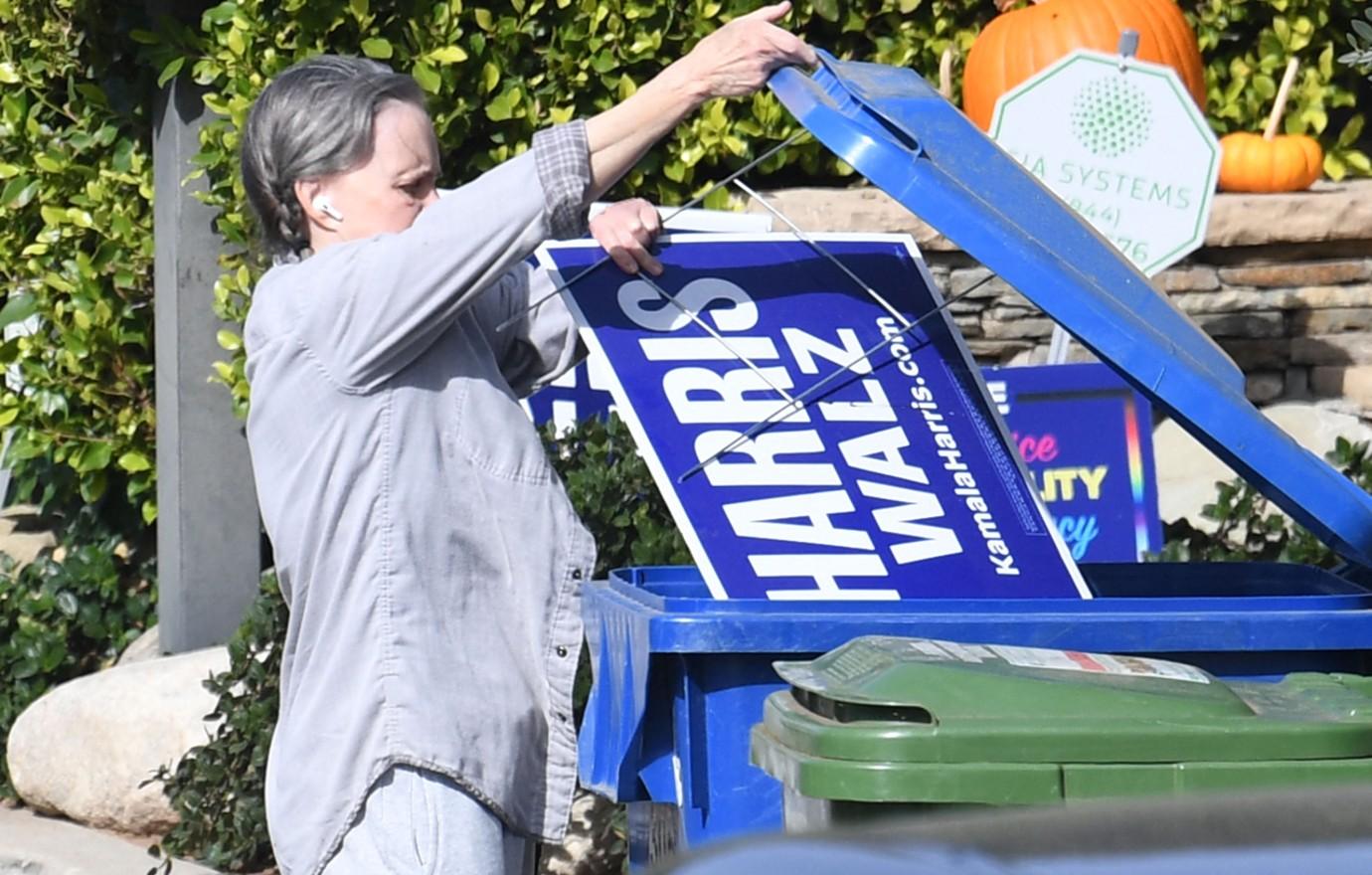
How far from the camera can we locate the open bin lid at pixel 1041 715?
6.99 ft

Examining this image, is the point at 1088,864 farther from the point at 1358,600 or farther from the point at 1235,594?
the point at 1235,594

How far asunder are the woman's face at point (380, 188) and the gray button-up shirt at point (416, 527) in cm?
11

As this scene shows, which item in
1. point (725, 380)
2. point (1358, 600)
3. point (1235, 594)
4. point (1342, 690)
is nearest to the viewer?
point (1342, 690)

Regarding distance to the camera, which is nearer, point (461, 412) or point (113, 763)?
point (461, 412)

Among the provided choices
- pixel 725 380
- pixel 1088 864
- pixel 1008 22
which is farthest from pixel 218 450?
pixel 1088 864

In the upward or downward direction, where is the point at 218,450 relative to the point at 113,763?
upward

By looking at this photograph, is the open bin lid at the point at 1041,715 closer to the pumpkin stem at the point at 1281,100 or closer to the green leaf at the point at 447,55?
the green leaf at the point at 447,55

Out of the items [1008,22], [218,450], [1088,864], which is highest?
[1008,22]

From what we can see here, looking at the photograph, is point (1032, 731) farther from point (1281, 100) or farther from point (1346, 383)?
point (1281, 100)

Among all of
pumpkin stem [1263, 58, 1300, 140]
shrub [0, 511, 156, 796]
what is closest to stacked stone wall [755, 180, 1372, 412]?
pumpkin stem [1263, 58, 1300, 140]

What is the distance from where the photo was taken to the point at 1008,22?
595 centimetres

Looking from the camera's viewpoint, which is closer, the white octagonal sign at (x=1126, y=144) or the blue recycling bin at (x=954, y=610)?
the blue recycling bin at (x=954, y=610)

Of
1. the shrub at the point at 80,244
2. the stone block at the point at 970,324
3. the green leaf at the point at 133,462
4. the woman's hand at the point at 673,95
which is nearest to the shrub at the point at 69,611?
the shrub at the point at 80,244

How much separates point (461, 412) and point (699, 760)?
1.90ft
